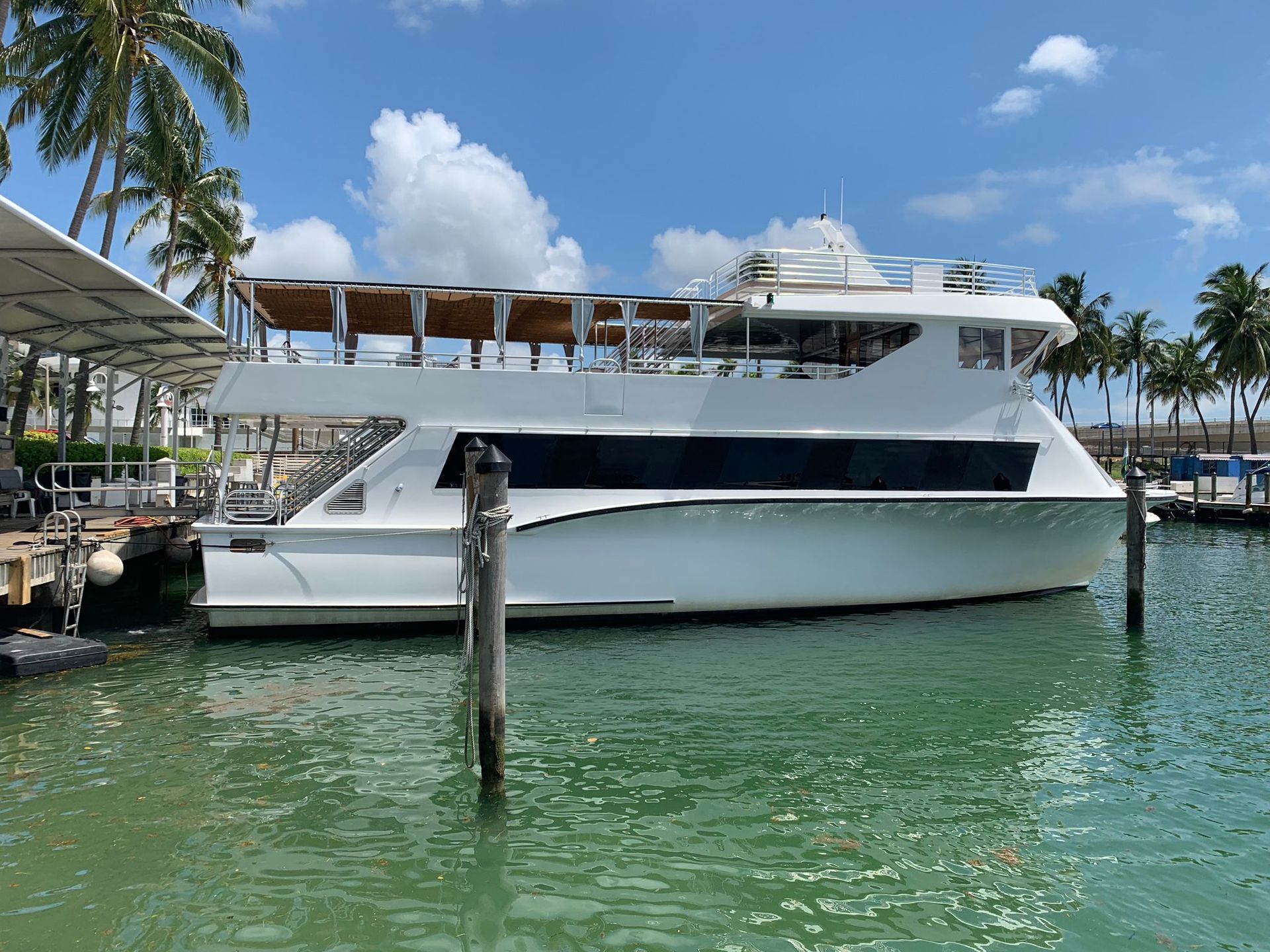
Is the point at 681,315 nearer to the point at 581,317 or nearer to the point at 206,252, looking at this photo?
the point at 581,317

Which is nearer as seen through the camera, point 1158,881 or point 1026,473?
Result: point 1158,881

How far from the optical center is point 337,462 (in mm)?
10461

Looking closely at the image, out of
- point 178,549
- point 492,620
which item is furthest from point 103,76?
point 492,620

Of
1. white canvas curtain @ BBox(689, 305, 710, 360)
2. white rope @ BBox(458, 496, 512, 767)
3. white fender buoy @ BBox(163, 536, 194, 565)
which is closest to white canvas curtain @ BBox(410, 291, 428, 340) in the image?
white canvas curtain @ BBox(689, 305, 710, 360)

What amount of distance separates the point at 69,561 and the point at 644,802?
24.9ft

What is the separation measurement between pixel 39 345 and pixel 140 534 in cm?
516

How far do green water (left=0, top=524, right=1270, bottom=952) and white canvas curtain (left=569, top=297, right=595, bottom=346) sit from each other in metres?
4.04

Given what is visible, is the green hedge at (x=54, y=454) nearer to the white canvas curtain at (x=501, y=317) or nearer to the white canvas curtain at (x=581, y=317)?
the white canvas curtain at (x=501, y=317)

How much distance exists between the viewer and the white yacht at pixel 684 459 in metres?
9.50

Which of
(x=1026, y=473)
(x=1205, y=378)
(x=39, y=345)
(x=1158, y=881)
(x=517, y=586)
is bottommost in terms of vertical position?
(x=1158, y=881)

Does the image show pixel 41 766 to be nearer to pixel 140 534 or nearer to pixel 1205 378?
pixel 140 534

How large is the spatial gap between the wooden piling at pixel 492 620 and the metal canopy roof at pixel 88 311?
6.05m

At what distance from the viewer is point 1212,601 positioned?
13.3 metres

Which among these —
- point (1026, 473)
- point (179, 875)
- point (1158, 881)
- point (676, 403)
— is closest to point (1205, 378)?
point (1026, 473)
